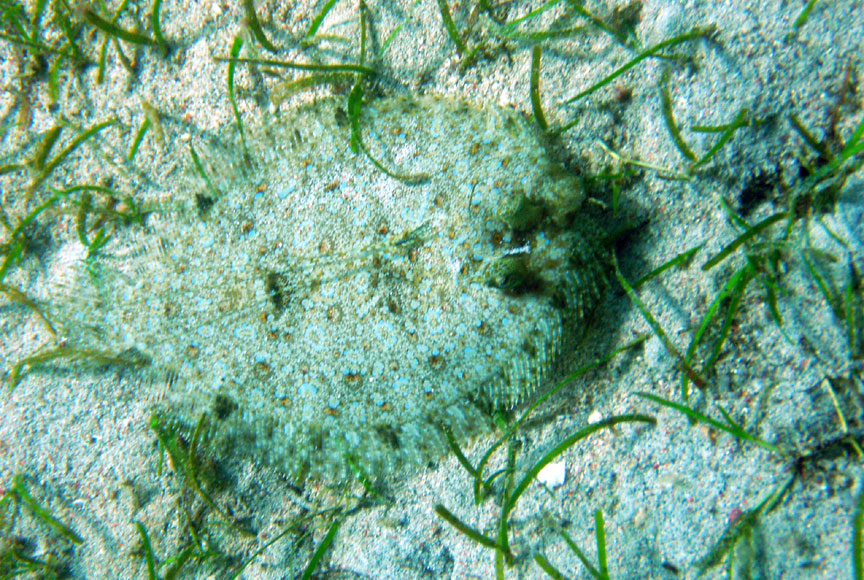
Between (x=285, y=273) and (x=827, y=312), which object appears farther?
(x=285, y=273)

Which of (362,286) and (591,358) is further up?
(362,286)

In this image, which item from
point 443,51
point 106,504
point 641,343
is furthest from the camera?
point 106,504

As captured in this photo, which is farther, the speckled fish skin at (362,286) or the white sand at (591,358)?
the speckled fish skin at (362,286)

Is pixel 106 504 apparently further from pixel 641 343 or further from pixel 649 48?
pixel 649 48

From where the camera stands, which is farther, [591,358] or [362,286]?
[591,358]

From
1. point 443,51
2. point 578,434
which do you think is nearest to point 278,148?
point 443,51

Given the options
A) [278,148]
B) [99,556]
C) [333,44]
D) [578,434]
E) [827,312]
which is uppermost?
[333,44]

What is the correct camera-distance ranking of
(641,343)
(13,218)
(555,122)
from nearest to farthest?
1. (641,343)
2. (555,122)
3. (13,218)

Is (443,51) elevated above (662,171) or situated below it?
above
